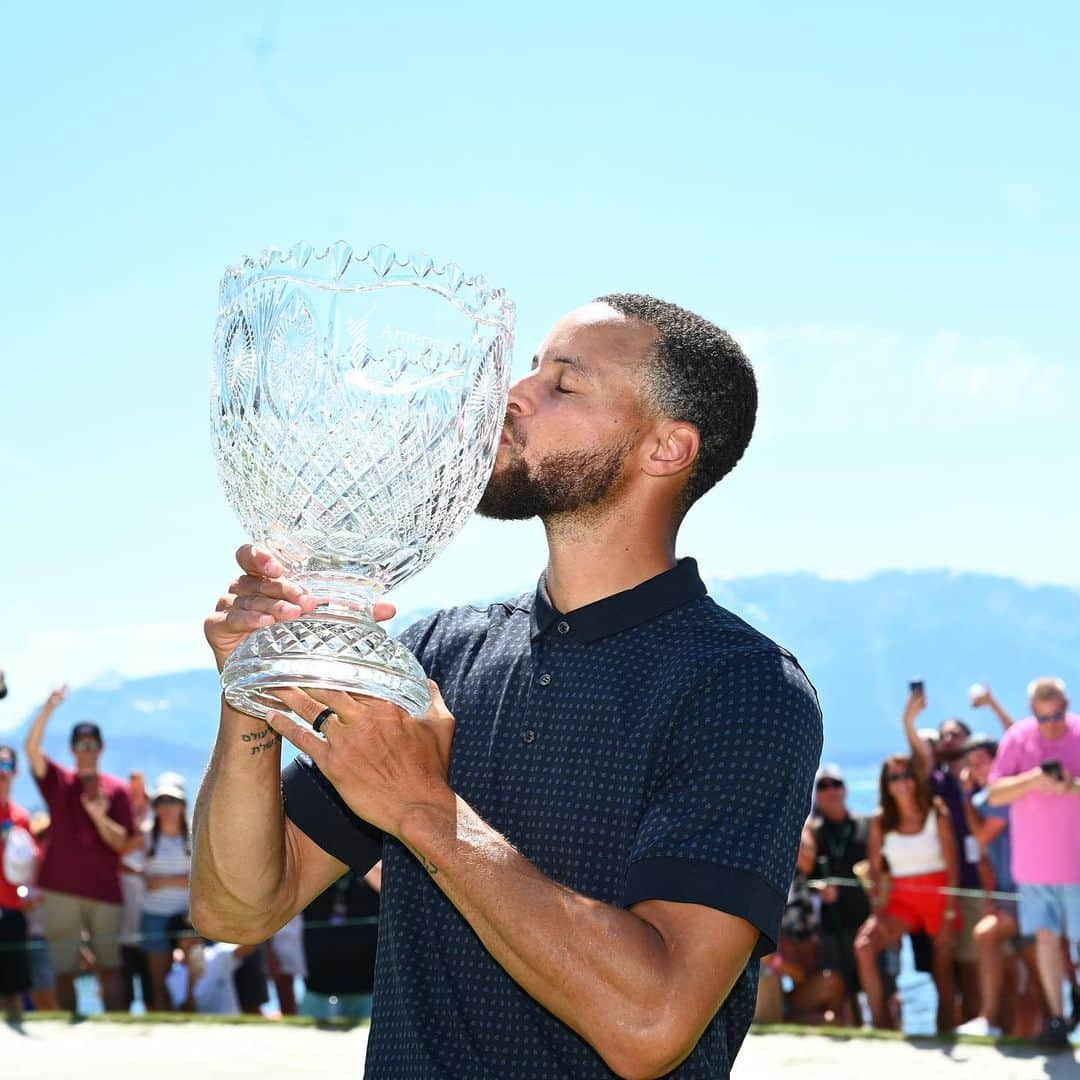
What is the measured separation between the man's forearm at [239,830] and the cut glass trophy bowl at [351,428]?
0.80 feet

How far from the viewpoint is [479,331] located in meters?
1.86

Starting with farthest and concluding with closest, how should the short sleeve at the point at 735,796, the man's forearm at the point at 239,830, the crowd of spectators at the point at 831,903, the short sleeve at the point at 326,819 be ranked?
the crowd of spectators at the point at 831,903, the short sleeve at the point at 326,819, the man's forearm at the point at 239,830, the short sleeve at the point at 735,796

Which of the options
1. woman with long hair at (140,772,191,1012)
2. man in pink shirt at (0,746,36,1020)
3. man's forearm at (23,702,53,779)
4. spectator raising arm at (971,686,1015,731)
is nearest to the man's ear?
woman with long hair at (140,772,191,1012)

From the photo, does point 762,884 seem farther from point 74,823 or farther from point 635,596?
point 74,823

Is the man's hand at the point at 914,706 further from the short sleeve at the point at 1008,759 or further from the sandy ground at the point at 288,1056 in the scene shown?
the sandy ground at the point at 288,1056

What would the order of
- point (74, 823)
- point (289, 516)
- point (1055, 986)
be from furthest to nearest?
point (74, 823), point (1055, 986), point (289, 516)

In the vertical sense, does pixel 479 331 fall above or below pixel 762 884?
above

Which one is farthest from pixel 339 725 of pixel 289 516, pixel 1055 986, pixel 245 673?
pixel 1055 986

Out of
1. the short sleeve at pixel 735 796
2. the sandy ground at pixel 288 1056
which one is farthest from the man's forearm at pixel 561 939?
the sandy ground at pixel 288 1056

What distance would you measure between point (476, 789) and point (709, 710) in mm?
363

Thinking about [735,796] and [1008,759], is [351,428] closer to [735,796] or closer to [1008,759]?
[735,796]

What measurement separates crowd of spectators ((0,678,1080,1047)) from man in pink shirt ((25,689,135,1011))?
0.04ft

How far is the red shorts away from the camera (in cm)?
750

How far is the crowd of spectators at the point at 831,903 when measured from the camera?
7047 millimetres
